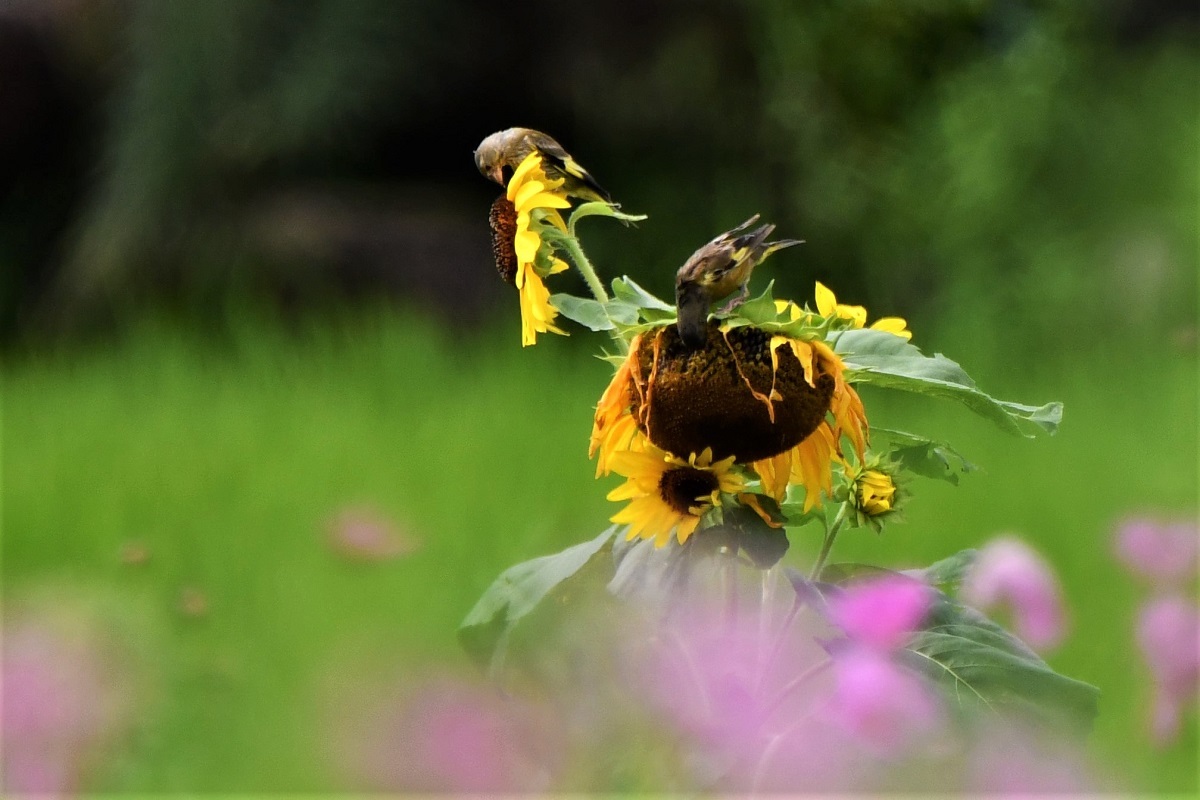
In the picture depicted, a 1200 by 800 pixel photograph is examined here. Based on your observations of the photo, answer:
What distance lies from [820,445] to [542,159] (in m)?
0.17

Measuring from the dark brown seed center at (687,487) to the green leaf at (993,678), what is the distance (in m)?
0.10

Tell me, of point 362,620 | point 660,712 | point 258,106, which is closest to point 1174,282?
point 258,106

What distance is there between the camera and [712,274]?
53 cm

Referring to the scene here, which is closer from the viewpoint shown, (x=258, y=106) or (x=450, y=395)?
(x=450, y=395)

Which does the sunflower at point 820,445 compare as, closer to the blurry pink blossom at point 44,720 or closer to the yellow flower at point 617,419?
the yellow flower at point 617,419

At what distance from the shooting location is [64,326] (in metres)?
2.96

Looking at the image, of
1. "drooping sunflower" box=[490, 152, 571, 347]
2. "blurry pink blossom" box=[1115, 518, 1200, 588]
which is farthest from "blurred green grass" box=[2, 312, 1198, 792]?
"drooping sunflower" box=[490, 152, 571, 347]

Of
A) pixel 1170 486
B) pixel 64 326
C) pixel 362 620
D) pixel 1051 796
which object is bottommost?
pixel 1051 796

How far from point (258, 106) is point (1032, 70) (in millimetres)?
1578

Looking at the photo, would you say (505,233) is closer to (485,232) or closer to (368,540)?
(368,540)

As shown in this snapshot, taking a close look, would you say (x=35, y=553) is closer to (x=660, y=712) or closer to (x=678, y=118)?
(x=660, y=712)

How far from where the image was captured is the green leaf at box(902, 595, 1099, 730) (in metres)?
0.56

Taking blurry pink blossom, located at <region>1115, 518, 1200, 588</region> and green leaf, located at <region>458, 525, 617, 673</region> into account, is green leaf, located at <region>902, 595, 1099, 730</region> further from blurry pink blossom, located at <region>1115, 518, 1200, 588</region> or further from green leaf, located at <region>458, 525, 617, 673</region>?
blurry pink blossom, located at <region>1115, 518, 1200, 588</region>

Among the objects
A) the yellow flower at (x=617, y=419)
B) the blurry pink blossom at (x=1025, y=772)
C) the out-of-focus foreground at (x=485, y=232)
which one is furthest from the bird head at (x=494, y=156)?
the out-of-focus foreground at (x=485, y=232)
